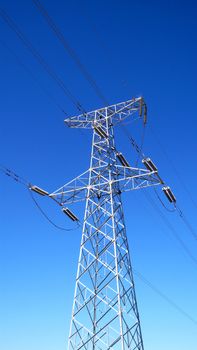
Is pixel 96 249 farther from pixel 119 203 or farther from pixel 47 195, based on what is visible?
pixel 47 195

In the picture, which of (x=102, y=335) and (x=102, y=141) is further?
Answer: (x=102, y=141)

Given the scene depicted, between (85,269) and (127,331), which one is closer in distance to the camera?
(127,331)

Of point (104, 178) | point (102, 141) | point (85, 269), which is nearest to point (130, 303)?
point (85, 269)

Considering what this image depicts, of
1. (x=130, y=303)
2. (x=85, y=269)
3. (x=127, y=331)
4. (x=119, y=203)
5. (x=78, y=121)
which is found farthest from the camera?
(x=78, y=121)

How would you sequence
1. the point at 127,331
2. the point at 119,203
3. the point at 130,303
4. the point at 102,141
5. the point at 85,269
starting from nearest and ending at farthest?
the point at 127,331 < the point at 130,303 < the point at 85,269 < the point at 119,203 < the point at 102,141

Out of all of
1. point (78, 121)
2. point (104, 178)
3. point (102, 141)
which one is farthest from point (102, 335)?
point (78, 121)

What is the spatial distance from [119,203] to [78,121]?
6.38 metres

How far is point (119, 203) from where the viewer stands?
1670cm

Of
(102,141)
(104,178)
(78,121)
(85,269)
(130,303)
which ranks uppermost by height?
(78,121)

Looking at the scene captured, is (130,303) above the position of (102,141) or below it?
below

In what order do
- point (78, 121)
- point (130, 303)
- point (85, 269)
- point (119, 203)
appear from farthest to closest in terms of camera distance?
1. point (78, 121)
2. point (119, 203)
3. point (85, 269)
4. point (130, 303)

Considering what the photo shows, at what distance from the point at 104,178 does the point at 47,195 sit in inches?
118

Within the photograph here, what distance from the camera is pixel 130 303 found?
1417 centimetres

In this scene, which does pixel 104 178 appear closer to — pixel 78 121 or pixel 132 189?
pixel 132 189
